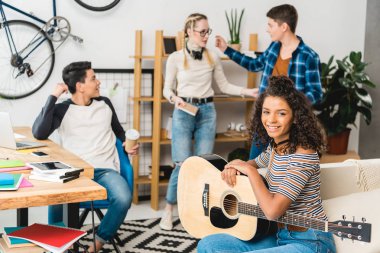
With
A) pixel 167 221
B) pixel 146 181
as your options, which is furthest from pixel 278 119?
pixel 146 181

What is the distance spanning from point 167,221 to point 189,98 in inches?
35.1

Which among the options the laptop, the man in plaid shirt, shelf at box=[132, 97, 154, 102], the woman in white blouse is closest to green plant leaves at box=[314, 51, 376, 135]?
the woman in white blouse

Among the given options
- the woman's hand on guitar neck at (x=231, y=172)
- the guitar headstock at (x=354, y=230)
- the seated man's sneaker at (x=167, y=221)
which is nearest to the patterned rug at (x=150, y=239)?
the seated man's sneaker at (x=167, y=221)

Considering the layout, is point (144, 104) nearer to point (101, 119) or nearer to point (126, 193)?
point (101, 119)

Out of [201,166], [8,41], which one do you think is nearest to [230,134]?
[8,41]

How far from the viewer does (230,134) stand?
4965 mm

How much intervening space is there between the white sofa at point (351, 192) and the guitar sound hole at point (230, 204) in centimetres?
39

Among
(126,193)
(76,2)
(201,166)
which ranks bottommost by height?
(126,193)

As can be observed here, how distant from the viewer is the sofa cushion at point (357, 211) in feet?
7.61

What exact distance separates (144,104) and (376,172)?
2.55 metres

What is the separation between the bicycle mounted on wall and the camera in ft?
14.4

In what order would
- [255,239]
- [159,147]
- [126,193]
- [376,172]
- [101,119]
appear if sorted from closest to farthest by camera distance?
[255,239] < [376,172] < [126,193] < [101,119] < [159,147]

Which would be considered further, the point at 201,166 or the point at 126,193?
the point at 126,193

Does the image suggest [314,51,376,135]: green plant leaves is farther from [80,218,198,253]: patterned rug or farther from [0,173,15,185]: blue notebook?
[0,173,15,185]: blue notebook
